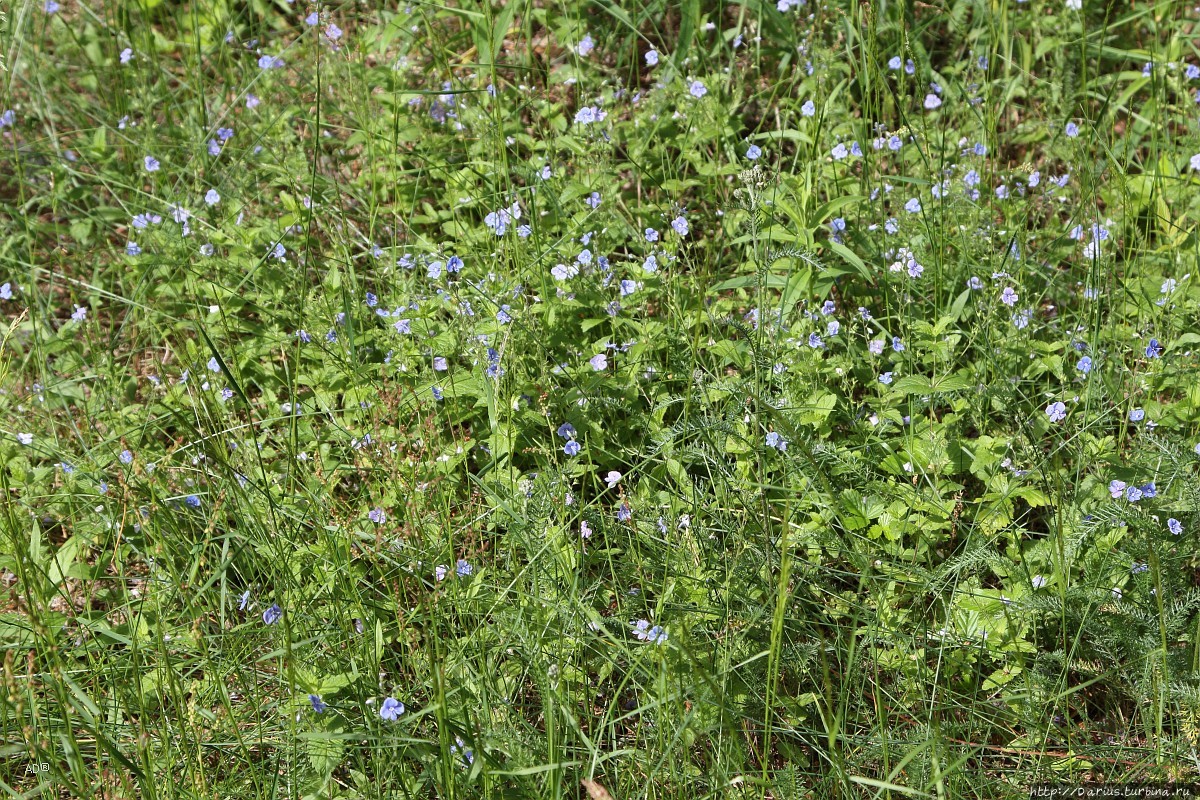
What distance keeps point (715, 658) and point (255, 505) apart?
1122 mm

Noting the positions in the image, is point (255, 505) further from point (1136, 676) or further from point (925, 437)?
point (1136, 676)

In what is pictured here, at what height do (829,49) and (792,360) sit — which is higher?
(829,49)

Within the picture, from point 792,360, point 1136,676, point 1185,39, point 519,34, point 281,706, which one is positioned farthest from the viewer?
point 519,34

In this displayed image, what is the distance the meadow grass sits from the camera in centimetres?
212

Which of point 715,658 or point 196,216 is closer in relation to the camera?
point 715,658

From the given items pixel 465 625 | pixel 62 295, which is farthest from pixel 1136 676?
pixel 62 295

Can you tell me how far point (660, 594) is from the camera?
7.52ft

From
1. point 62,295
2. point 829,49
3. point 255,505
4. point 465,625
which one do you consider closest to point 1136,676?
point 465,625

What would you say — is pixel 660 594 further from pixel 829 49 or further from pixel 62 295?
pixel 62 295

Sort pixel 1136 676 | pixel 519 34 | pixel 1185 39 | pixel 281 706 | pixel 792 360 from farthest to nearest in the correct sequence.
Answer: pixel 519 34
pixel 1185 39
pixel 792 360
pixel 281 706
pixel 1136 676

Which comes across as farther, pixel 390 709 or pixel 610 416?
pixel 610 416

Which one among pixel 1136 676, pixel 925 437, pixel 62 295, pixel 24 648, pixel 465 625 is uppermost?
pixel 62 295

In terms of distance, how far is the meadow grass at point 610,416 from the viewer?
2.12 m

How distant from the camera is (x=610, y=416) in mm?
2781
